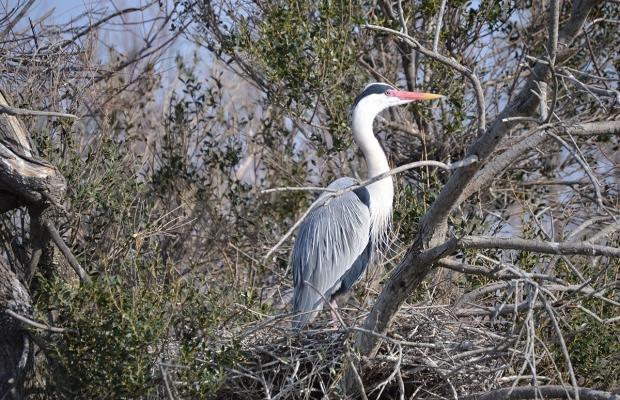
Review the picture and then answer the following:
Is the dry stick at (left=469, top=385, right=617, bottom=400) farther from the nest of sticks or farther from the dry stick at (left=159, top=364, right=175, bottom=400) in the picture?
the dry stick at (left=159, top=364, right=175, bottom=400)

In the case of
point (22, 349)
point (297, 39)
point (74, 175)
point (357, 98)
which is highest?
point (297, 39)

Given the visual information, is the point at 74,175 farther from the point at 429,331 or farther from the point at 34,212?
Result: the point at 429,331

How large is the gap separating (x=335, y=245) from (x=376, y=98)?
41.2 inches

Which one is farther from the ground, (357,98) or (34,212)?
(357,98)

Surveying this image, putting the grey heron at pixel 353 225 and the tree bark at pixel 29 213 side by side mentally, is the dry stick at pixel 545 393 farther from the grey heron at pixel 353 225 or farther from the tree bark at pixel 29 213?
the tree bark at pixel 29 213

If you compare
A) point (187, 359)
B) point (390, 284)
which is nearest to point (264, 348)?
point (187, 359)

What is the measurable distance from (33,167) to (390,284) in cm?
193

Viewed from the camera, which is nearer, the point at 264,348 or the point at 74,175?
the point at 264,348

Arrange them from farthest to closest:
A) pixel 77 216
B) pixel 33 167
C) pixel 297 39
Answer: pixel 297 39 → pixel 77 216 → pixel 33 167

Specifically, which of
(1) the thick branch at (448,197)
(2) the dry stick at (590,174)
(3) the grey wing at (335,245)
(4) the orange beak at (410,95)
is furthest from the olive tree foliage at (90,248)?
(2) the dry stick at (590,174)

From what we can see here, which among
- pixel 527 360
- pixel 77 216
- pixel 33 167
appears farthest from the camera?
pixel 77 216

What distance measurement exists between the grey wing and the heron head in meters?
0.49

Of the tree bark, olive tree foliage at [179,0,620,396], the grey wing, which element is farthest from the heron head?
the tree bark

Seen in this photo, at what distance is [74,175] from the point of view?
15.1 ft
